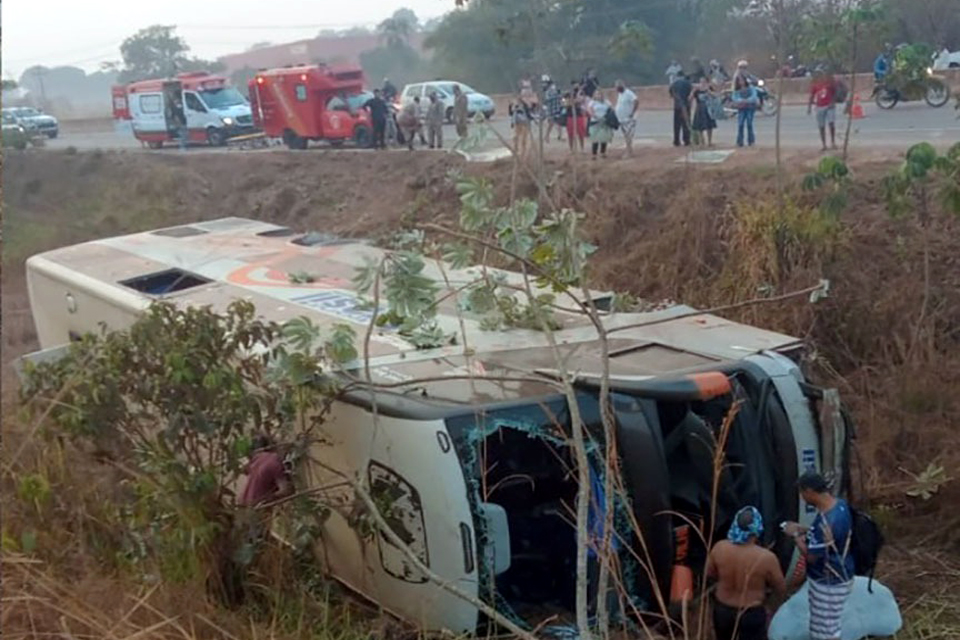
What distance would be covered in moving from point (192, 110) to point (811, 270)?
22122 mm

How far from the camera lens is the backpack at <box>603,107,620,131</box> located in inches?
622

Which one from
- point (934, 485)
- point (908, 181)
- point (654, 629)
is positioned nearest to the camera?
point (654, 629)

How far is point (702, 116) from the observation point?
15703 millimetres

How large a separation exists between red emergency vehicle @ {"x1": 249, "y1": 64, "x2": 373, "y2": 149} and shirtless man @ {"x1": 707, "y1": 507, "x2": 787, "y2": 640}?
61.6ft

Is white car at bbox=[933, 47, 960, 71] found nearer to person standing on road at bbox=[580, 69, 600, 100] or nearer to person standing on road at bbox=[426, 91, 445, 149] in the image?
person standing on road at bbox=[580, 69, 600, 100]

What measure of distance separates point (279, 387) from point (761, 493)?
2431 millimetres

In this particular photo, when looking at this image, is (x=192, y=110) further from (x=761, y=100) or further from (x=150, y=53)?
(x=150, y=53)

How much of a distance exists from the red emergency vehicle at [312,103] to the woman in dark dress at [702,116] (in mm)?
9124

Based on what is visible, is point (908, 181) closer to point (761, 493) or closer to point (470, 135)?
point (761, 493)

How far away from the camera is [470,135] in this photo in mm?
5074

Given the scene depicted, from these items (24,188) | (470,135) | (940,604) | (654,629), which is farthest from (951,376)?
(24,188)

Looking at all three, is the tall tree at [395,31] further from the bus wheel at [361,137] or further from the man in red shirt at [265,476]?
the man in red shirt at [265,476]

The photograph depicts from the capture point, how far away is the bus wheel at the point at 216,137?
1131 inches

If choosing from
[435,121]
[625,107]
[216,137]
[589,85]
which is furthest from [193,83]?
[625,107]
